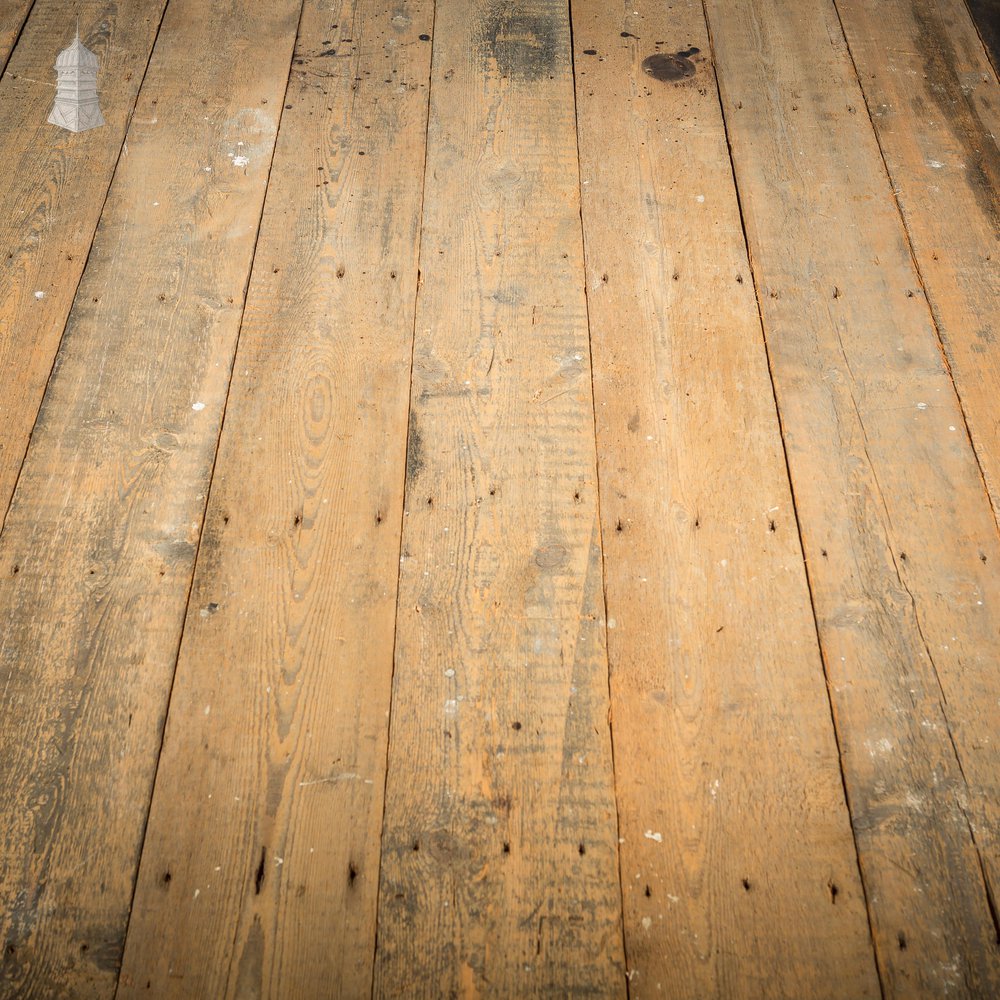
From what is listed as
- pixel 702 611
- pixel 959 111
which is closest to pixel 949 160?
pixel 959 111

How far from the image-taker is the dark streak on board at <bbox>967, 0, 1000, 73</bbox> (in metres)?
1.72

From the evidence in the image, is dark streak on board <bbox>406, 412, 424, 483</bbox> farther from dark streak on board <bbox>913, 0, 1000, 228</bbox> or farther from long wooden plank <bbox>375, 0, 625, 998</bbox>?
dark streak on board <bbox>913, 0, 1000, 228</bbox>

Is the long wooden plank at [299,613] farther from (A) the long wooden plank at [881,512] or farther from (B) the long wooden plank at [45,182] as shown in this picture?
(A) the long wooden plank at [881,512]

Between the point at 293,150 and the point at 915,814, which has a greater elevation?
the point at 293,150

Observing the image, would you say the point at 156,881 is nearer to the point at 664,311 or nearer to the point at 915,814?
the point at 915,814

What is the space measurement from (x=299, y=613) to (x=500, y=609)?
24 cm

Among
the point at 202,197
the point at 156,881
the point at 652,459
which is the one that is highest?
the point at 202,197

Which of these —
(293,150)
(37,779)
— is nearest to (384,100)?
(293,150)

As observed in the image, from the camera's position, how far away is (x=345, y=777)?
3.32 feet

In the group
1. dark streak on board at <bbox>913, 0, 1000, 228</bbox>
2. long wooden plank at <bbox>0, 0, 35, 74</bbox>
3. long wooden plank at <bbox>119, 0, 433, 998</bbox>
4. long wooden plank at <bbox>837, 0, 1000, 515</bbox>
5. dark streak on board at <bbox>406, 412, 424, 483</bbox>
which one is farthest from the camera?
long wooden plank at <bbox>0, 0, 35, 74</bbox>

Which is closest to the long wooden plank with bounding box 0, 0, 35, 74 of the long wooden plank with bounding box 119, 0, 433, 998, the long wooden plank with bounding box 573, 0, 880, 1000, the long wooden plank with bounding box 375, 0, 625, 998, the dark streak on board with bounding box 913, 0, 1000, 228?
the long wooden plank with bounding box 119, 0, 433, 998

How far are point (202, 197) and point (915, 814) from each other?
130cm

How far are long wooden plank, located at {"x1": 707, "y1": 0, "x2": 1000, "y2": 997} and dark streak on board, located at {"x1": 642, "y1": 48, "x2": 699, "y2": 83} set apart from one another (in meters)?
0.06

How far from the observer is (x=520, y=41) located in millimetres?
1706
